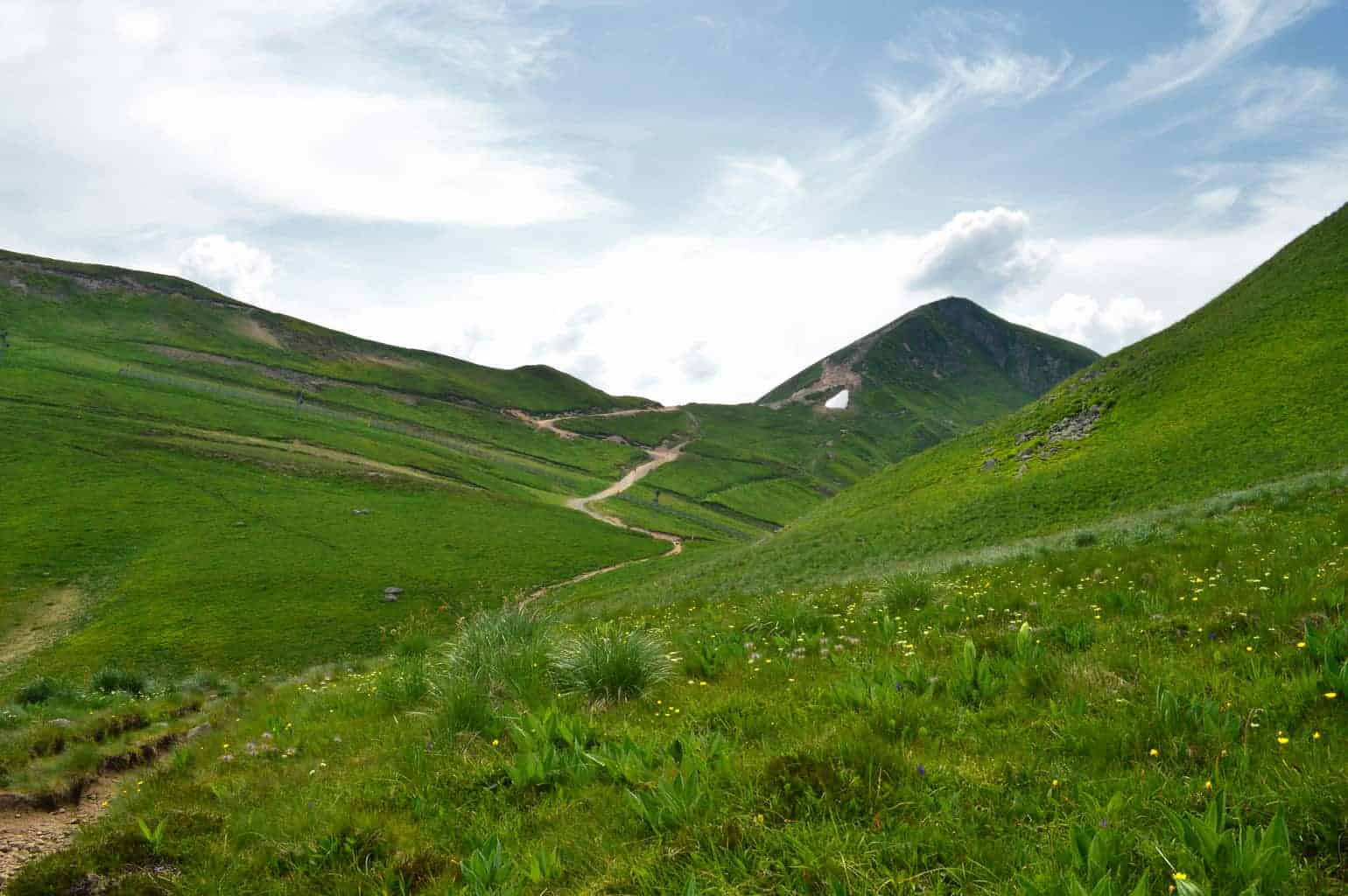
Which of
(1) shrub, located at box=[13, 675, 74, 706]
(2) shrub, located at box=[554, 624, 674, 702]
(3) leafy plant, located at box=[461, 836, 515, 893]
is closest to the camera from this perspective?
(3) leafy plant, located at box=[461, 836, 515, 893]

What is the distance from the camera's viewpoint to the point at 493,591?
4800 cm

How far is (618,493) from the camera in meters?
108

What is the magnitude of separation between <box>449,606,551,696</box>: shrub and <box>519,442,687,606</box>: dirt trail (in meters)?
1.36

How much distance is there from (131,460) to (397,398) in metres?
82.6

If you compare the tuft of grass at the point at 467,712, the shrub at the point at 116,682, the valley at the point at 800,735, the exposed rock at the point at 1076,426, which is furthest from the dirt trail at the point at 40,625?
the exposed rock at the point at 1076,426

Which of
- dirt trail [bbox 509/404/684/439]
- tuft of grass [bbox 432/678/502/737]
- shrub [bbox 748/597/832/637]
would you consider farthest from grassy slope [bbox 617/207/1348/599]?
dirt trail [bbox 509/404/684/439]

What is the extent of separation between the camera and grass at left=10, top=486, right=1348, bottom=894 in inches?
129

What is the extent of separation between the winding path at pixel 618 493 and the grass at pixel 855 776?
4.70m

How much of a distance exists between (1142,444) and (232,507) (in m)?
70.0

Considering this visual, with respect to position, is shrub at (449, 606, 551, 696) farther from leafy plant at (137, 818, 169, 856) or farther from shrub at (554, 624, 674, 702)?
leafy plant at (137, 818, 169, 856)

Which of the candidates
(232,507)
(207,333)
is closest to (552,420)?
(207,333)

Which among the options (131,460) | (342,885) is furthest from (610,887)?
(131,460)

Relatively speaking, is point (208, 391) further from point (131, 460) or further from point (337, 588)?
point (337, 588)

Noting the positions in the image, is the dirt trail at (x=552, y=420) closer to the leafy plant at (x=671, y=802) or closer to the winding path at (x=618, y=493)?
the winding path at (x=618, y=493)
